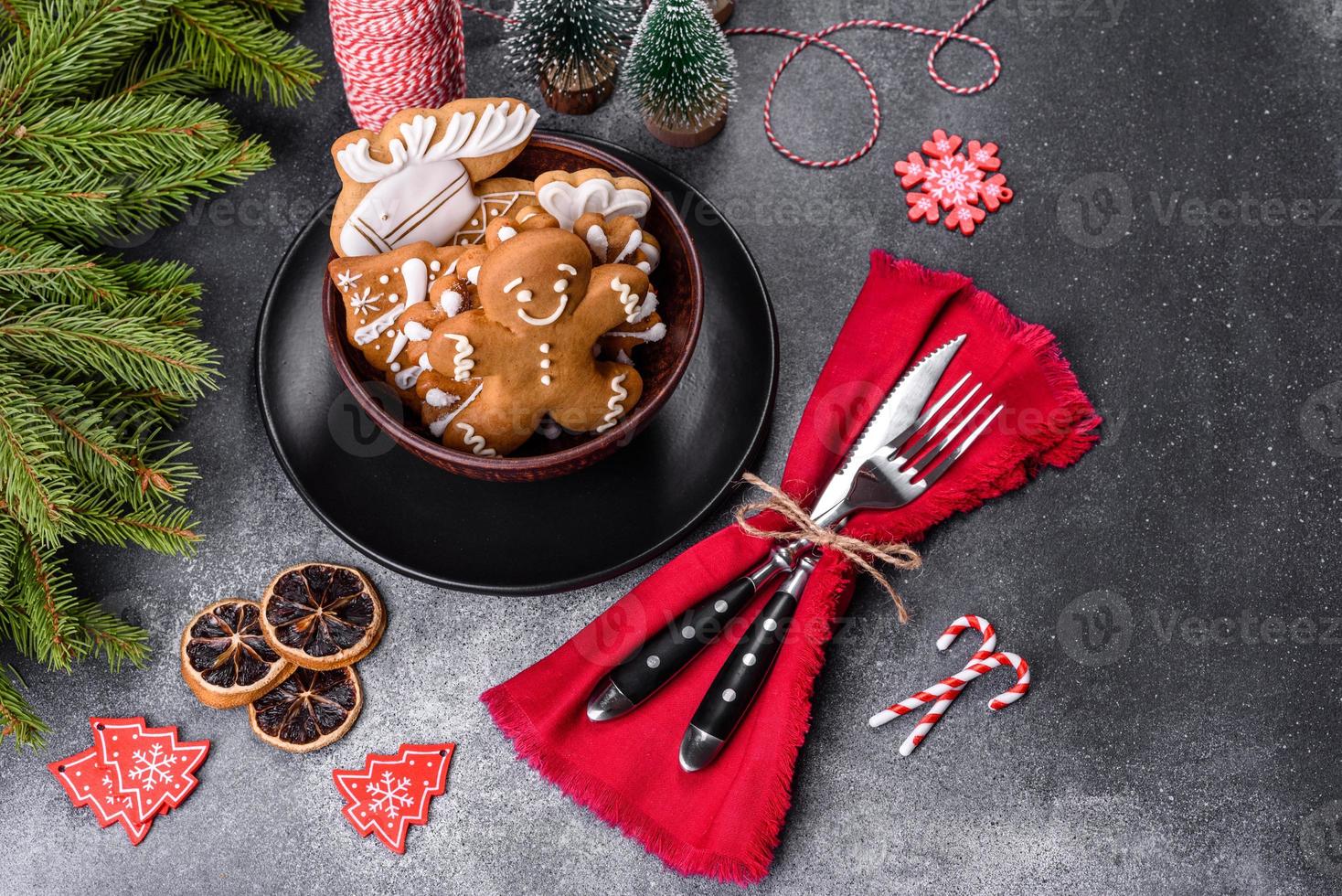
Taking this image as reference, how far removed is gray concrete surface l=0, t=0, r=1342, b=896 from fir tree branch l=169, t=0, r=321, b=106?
12 cm

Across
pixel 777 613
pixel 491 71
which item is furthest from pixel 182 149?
pixel 777 613

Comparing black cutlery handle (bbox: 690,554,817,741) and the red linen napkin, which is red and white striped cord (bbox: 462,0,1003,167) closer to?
the red linen napkin

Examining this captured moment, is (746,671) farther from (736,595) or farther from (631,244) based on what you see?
(631,244)

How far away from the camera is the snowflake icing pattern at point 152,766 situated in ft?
3.89

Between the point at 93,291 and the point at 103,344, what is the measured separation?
0.22 ft

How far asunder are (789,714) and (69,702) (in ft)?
2.62

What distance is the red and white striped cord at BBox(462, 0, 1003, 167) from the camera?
134 cm

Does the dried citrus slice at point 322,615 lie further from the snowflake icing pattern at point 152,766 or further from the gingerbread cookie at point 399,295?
the gingerbread cookie at point 399,295

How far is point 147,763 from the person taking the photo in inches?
46.8

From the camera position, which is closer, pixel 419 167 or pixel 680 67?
pixel 419 167

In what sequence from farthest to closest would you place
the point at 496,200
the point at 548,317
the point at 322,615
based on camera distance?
1. the point at 322,615
2. the point at 496,200
3. the point at 548,317

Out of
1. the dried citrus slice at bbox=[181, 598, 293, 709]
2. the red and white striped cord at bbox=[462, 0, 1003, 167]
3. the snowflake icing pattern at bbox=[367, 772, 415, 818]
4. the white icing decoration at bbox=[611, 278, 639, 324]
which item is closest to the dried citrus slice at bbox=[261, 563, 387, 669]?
the dried citrus slice at bbox=[181, 598, 293, 709]

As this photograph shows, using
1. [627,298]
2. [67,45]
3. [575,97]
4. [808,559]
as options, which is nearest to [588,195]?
[627,298]

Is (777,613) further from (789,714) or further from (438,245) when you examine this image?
(438,245)
